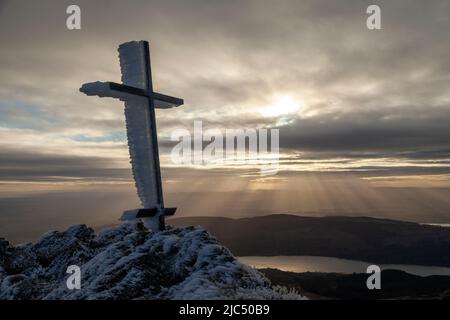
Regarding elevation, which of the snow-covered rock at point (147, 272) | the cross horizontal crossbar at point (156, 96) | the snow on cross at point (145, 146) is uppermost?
the cross horizontal crossbar at point (156, 96)

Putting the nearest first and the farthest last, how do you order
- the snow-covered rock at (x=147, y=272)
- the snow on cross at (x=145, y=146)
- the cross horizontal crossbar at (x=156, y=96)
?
1. the snow-covered rock at (x=147, y=272)
2. the cross horizontal crossbar at (x=156, y=96)
3. the snow on cross at (x=145, y=146)

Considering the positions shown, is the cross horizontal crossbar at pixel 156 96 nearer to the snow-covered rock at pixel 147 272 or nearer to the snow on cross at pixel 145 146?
the snow on cross at pixel 145 146

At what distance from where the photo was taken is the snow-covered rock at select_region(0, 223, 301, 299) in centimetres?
1172

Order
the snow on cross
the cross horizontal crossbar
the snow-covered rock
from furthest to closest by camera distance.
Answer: the snow on cross, the cross horizontal crossbar, the snow-covered rock

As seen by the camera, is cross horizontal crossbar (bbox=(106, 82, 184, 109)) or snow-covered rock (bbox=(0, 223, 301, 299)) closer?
snow-covered rock (bbox=(0, 223, 301, 299))

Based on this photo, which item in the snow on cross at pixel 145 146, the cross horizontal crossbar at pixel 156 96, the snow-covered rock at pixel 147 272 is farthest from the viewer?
the snow on cross at pixel 145 146

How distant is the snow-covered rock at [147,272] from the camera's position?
11.7m

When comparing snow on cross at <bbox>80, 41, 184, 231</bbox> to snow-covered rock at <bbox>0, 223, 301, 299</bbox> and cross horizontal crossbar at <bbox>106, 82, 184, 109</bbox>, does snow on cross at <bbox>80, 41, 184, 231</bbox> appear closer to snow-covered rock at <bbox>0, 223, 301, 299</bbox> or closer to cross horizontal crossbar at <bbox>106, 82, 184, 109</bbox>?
cross horizontal crossbar at <bbox>106, 82, 184, 109</bbox>

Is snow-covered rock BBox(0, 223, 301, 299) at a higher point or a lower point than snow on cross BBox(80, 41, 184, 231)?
lower

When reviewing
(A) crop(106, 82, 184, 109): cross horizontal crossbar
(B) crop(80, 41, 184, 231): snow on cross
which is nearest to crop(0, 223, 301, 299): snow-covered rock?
(B) crop(80, 41, 184, 231): snow on cross

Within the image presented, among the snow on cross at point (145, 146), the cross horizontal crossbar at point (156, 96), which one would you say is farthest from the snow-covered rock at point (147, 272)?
the cross horizontal crossbar at point (156, 96)
